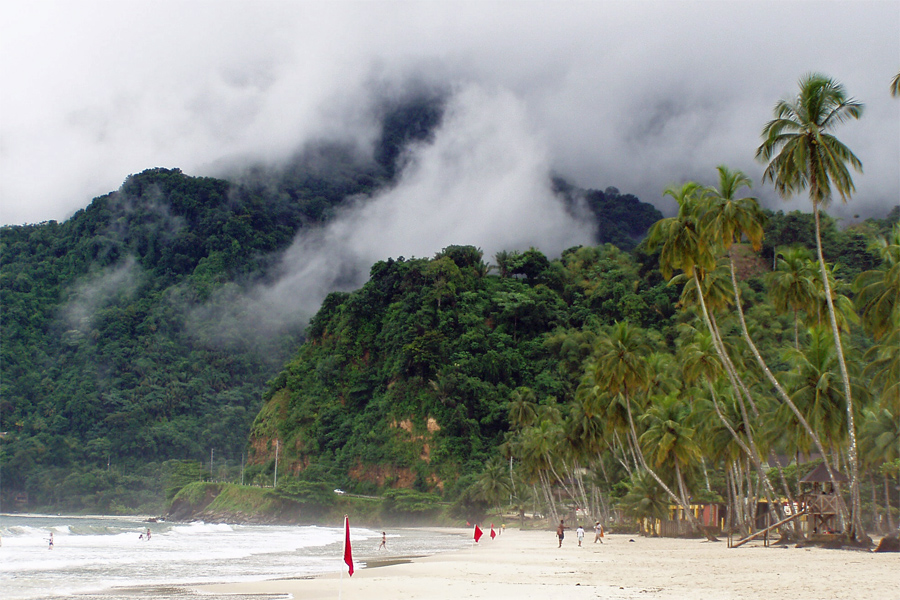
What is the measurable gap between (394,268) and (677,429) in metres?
78.9

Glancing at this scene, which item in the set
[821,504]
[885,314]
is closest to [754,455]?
[821,504]

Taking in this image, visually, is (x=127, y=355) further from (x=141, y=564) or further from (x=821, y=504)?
(x=821, y=504)

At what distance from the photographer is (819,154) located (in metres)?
26.4

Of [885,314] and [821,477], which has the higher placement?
[885,314]

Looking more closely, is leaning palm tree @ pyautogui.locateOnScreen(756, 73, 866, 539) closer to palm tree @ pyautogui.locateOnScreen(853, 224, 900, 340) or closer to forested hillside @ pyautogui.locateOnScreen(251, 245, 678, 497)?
palm tree @ pyautogui.locateOnScreen(853, 224, 900, 340)

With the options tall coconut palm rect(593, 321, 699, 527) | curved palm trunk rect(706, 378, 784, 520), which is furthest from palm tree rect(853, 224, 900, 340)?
tall coconut palm rect(593, 321, 699, 527)

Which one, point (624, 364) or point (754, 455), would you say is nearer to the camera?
point (754, 455)

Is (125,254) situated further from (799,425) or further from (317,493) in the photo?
(799,425)

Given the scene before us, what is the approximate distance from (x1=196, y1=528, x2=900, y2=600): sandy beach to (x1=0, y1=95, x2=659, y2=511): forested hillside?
108032 millimetres

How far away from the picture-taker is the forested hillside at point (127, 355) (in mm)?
142625

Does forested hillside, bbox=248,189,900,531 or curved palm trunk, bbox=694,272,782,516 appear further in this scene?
forested hillside, bbox=248,189,900,531

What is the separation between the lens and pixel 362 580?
78.1 feet

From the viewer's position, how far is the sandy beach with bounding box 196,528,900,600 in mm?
17172

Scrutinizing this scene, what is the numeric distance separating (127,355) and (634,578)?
560 ft
